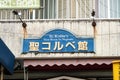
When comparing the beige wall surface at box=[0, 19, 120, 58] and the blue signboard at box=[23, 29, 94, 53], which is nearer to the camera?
the blue signboard at box=[23, 29, 94, 53]

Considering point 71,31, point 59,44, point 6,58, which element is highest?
point 71,31

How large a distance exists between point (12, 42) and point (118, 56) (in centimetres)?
374

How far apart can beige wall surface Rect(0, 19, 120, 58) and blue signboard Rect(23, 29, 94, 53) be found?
0.17 m

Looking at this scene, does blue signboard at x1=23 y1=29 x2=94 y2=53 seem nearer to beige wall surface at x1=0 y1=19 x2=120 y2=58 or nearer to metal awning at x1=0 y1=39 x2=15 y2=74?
beige wall surface at x1=0 y1=19 x2=120 y2=58

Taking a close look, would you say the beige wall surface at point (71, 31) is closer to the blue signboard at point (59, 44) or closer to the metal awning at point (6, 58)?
the blue signboard at point (59, 44)

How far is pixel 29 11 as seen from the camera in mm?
15602

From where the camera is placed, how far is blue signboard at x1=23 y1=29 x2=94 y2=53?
48.2ft

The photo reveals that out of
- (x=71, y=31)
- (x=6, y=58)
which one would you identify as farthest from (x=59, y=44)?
(x=6, y=58)

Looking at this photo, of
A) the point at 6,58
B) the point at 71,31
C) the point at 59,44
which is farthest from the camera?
the point at 71,31

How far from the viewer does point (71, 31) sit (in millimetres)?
14922

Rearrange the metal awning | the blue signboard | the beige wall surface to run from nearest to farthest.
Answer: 1. the metal awning
2. the blue signboard
3. the beige wall surface

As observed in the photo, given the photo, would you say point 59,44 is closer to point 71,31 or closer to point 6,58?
point 71,31

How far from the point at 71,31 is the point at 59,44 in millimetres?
651

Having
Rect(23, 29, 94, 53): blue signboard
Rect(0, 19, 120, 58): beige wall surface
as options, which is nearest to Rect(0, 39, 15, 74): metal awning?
Rect(23, 29, 94, 53): blue signboard
